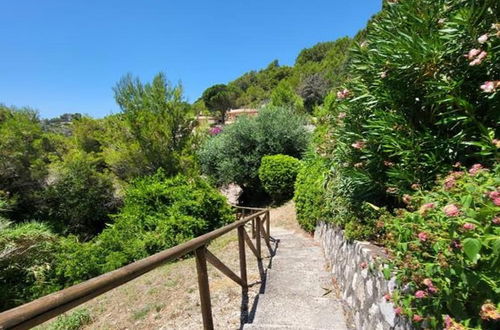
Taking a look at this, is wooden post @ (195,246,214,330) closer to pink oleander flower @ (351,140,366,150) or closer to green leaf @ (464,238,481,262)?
green leaf @ (464,238,481,262)

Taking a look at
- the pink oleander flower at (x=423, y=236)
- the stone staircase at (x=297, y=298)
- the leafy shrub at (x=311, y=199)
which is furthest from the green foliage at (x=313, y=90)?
the pink oleander flower at (x=423, y=236)

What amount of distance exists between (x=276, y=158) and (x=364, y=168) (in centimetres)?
912

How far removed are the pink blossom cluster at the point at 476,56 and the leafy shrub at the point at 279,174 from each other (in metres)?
9.91

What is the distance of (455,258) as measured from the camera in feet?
4.40

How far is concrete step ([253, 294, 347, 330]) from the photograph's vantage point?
112 inches

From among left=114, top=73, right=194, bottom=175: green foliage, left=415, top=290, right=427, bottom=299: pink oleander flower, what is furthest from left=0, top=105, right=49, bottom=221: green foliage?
left=415, top=290, right=427, bottom=299: pink oleander flower

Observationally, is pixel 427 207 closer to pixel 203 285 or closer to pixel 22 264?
pixel 203 285

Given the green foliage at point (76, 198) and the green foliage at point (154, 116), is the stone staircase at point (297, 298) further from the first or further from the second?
the green foliage at point (76, 198)

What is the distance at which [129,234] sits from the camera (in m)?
7.34

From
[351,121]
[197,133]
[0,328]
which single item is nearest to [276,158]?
[197,133]

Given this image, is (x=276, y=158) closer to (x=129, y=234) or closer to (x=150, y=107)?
(x=150, y=107)

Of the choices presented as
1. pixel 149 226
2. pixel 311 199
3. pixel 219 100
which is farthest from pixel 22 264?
pixel 219 100

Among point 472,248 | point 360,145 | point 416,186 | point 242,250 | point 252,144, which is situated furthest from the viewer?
point 252,144

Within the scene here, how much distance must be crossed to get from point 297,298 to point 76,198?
1153 centimetres
